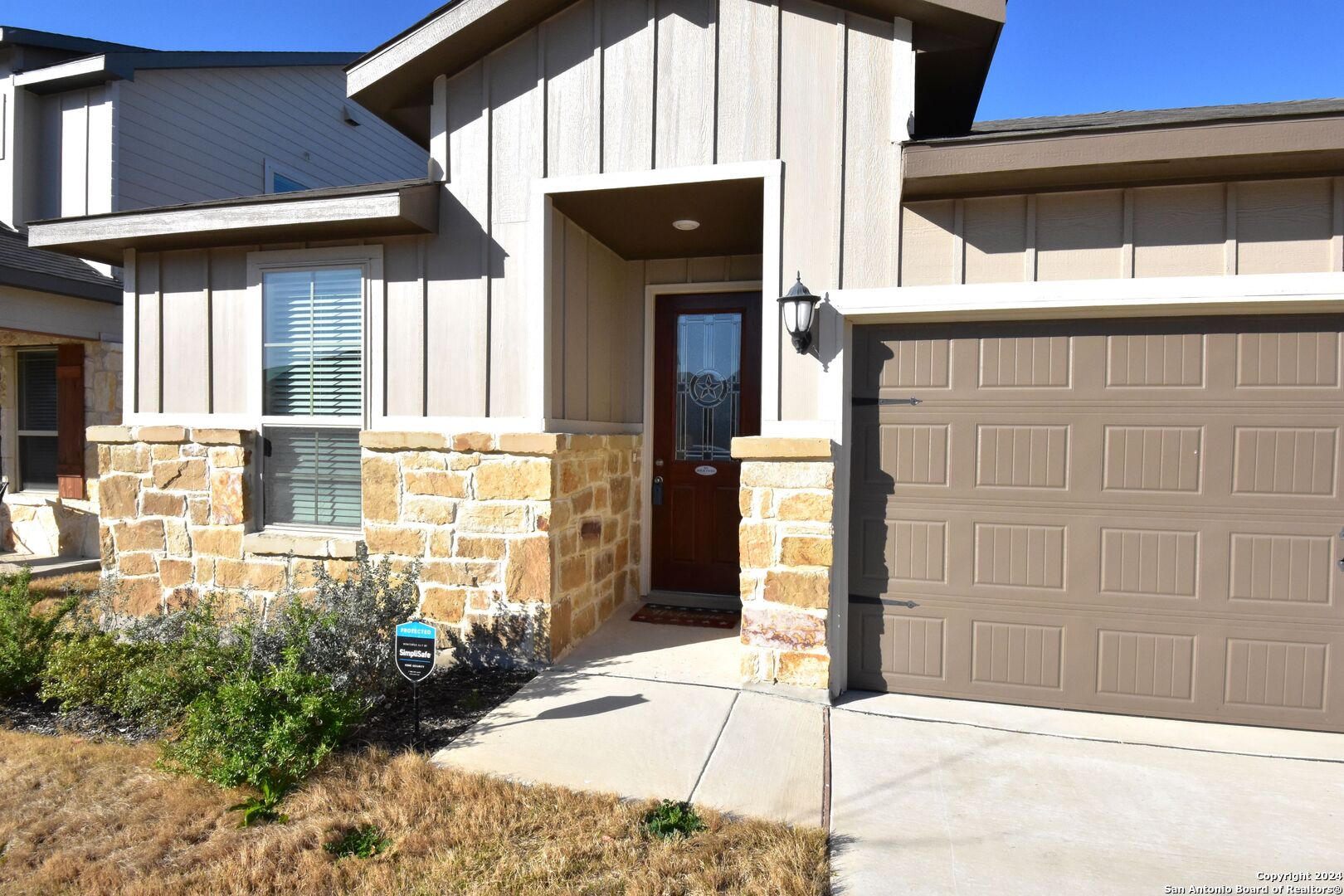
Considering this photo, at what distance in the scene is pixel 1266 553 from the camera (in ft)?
11.2

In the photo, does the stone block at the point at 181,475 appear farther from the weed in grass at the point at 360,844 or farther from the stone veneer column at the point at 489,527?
the weed in grass at the point at 360,844

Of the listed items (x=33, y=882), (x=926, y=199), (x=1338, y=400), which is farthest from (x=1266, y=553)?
(x=33, y=882)

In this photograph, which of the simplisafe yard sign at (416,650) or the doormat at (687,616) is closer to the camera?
the simplisafe yard sign at (416,650)

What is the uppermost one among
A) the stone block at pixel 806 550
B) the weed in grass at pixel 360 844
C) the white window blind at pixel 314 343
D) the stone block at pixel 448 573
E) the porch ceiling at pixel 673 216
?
the porch ceiling at pixel 673 216

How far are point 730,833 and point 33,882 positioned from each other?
2.34 m

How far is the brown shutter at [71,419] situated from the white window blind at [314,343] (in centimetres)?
426

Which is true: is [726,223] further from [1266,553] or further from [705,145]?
[1266,553]

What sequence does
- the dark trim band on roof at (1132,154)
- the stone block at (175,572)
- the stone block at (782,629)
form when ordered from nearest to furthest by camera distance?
the dark trim band on roof at (1132,154), the stone block at (782,629), the stone block at (175,572)

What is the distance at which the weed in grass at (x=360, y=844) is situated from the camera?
239 centimetres

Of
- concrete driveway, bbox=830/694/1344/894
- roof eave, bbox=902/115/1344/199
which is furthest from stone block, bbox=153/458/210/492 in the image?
roof eave, bbox=902/115/1344/199

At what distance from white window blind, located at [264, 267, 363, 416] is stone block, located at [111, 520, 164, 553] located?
1.21 meters

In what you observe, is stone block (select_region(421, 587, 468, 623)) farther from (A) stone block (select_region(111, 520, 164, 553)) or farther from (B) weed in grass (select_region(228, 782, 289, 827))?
(A) stone block (select_region(111, 520, 164, 553))

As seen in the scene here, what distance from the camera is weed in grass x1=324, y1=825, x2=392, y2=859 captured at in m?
2.39

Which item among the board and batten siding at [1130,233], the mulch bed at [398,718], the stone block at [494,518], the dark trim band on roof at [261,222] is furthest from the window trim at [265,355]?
the board and batten siding at [1130,233]
